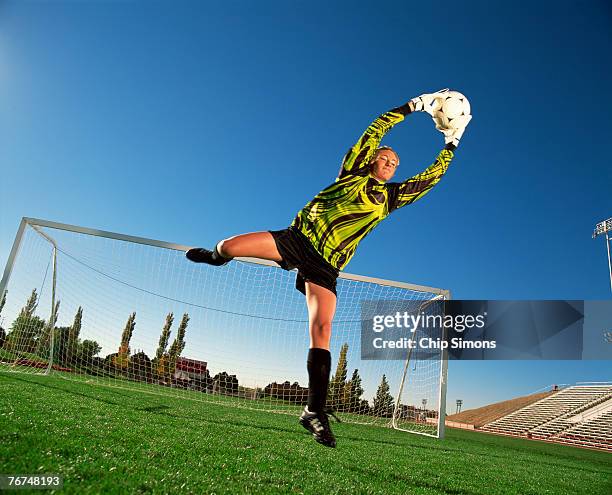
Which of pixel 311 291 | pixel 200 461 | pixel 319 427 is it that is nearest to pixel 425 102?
pixel 311 291

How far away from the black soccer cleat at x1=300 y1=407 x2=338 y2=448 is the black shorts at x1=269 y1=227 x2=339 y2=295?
863 mm

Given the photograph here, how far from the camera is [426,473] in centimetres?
462

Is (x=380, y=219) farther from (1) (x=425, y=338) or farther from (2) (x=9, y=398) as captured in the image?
(1) (x=425, y=338)

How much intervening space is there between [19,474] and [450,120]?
4.05m

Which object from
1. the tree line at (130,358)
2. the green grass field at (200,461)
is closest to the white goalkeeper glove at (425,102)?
the green grass field at (200,461)

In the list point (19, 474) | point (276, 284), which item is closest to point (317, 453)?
point (19, 474)

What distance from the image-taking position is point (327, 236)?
3.05 meters

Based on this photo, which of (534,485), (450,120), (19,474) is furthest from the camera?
(534,485)

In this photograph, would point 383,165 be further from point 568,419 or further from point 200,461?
point 568,419

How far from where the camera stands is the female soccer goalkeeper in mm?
2914

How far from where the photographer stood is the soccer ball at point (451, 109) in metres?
3.66

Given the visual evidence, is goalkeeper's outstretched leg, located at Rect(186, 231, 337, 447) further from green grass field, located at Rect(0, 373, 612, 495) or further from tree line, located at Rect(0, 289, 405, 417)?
tree line, located at Rect(0, 289, 405, 417)

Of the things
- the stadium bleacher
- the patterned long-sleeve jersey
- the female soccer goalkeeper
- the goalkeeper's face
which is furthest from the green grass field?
the stadium bleacher

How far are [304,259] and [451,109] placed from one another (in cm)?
200
